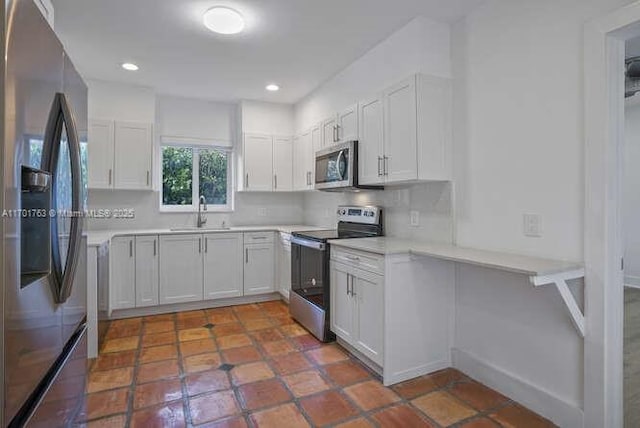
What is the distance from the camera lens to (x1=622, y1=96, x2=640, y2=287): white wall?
4.90 metres

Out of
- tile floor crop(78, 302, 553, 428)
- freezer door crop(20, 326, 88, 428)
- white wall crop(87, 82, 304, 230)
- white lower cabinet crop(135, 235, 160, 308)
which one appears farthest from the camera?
white wall crop(87, 82, 304, 230)

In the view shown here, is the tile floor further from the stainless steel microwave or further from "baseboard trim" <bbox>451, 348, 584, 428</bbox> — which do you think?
the stainless steel microwave

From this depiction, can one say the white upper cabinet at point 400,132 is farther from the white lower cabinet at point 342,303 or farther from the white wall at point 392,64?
the white lower cabinet at point 342,303

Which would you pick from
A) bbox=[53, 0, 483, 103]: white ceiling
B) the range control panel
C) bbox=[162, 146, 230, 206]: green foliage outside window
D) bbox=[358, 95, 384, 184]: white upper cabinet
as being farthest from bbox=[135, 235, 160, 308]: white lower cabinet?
bbox=[358, 95, 384, 184]: white upper cabinet

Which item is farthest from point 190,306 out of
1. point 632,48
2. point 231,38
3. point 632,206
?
point 632,206

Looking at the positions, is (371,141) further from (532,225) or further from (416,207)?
(532,225)

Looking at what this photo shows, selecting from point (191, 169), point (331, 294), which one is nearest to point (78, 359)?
point (331, 294)

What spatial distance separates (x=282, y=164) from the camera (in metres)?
4.78

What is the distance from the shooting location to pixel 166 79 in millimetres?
3938

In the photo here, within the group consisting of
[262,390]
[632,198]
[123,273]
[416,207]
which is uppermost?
[632,198]

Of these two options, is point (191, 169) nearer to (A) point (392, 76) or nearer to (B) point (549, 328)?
(A) point (392, 76)

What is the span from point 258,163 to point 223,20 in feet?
7.14

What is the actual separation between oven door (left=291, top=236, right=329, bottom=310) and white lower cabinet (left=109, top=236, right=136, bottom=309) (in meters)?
1.71

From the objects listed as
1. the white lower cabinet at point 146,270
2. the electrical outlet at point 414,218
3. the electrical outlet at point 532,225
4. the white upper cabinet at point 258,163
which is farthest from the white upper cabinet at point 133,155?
the electrical outlet at point 532,225
